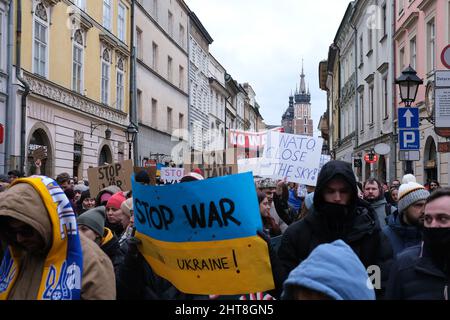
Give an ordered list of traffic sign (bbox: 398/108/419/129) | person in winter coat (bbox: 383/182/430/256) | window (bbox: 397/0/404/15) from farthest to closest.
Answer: window (bbox: 397/0/404/15), traffic sign (bbox: 398/108/419/129), person in winter coat (bbox: 383/182/430/256)

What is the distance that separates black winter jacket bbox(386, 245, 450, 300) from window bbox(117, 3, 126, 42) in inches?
1025

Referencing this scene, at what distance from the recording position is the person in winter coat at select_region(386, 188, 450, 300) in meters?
3.00

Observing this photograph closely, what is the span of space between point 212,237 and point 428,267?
3.75ft

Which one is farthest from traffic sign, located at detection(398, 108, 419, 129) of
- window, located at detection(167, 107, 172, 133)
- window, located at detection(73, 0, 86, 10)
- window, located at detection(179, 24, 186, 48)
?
window, located at detection(179, 24, 186, 48)

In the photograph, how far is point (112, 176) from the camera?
995cm

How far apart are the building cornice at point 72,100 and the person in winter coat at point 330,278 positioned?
16953mm

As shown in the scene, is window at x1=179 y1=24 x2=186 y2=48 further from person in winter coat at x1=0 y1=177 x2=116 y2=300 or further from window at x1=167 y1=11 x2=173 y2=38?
person in winter coat at x1=0 y1=177 x2=116 y2=300

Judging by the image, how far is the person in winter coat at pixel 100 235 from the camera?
3.96 meters

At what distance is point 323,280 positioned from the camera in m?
2.13

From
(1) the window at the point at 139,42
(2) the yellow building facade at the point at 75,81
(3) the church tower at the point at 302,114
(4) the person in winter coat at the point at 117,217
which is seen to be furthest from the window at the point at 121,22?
(3) the church tower at the point at 302,114

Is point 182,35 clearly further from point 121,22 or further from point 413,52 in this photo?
point 413,52

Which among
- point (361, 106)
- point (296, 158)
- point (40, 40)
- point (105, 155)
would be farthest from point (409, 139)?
point (361, 106)

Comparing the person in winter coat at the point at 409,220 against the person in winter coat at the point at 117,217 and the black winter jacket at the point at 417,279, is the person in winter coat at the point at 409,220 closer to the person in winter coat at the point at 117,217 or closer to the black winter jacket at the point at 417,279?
the black winter jacket at the point at 417,279

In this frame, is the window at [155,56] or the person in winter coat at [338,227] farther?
the window at [155,56]
